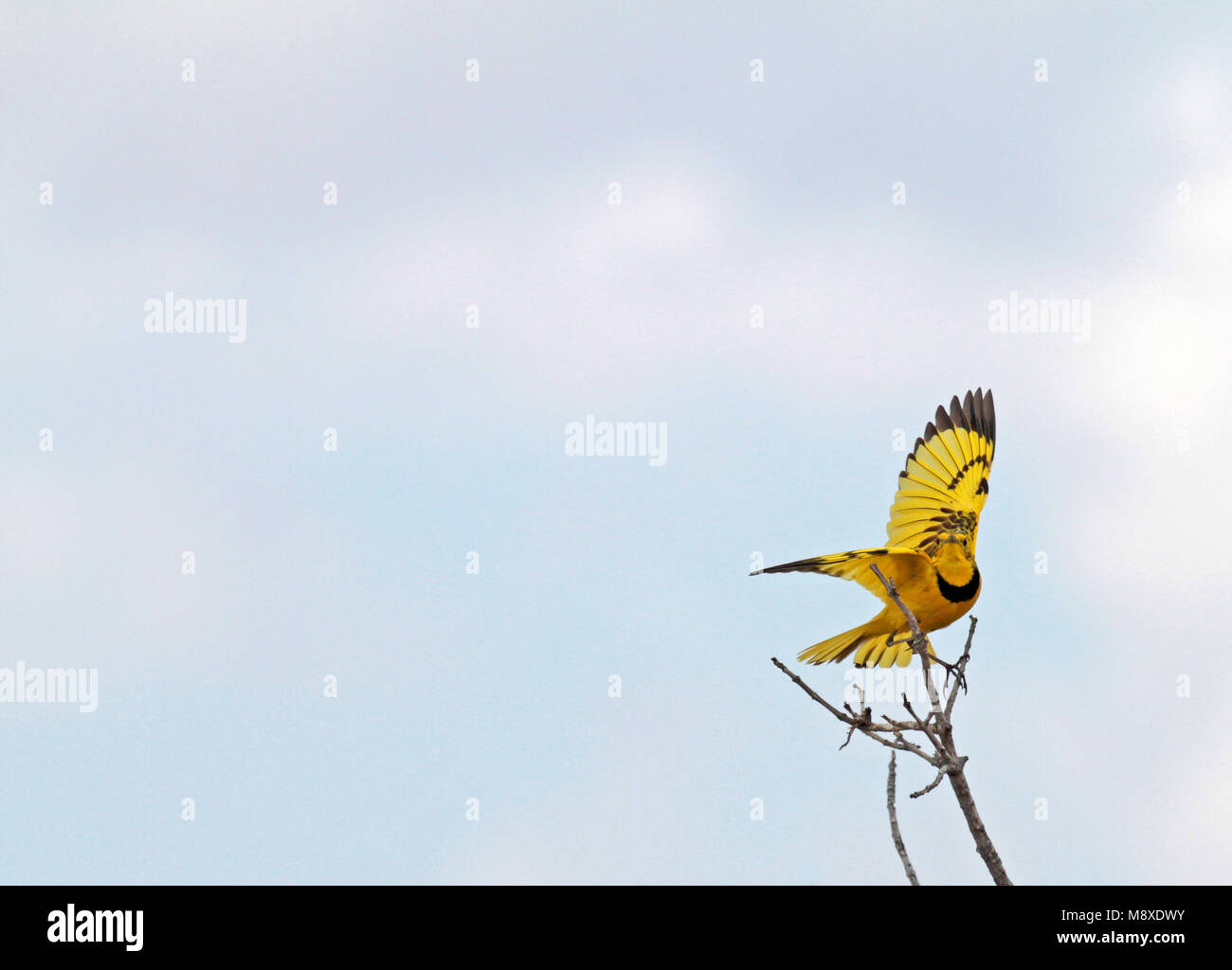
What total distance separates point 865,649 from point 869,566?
1.39 meters

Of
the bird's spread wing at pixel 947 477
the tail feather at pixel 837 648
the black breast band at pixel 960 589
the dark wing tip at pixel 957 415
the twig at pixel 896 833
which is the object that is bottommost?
the twig at pixel 896 833

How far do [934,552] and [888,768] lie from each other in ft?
9.93

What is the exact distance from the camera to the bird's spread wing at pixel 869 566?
5898 millimetres

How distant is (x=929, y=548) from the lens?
7.47m

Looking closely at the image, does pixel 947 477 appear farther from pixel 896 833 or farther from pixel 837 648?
pixel 896 833

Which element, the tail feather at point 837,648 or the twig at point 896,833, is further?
the tail feather at point 837,648

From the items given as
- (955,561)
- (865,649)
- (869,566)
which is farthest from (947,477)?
(869,566)

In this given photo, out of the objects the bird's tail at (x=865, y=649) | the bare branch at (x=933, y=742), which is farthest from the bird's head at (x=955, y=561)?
the bare branch at (x=933, y=742)

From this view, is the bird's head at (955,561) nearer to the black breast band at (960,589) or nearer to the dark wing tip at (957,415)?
the black breast band at (960,589)

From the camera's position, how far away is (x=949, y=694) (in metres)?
4.56

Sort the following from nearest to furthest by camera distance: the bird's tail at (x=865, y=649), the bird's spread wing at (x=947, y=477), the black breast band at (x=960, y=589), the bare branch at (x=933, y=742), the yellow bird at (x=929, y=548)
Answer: the bare branch at (x=933, y=742) < the yellow bird at (x=929, y=548) < the black breast band at (x=960, y=589) < the bird's tail at (x=865, y=649) < the bird's spread wing at (x=947, y=477)
